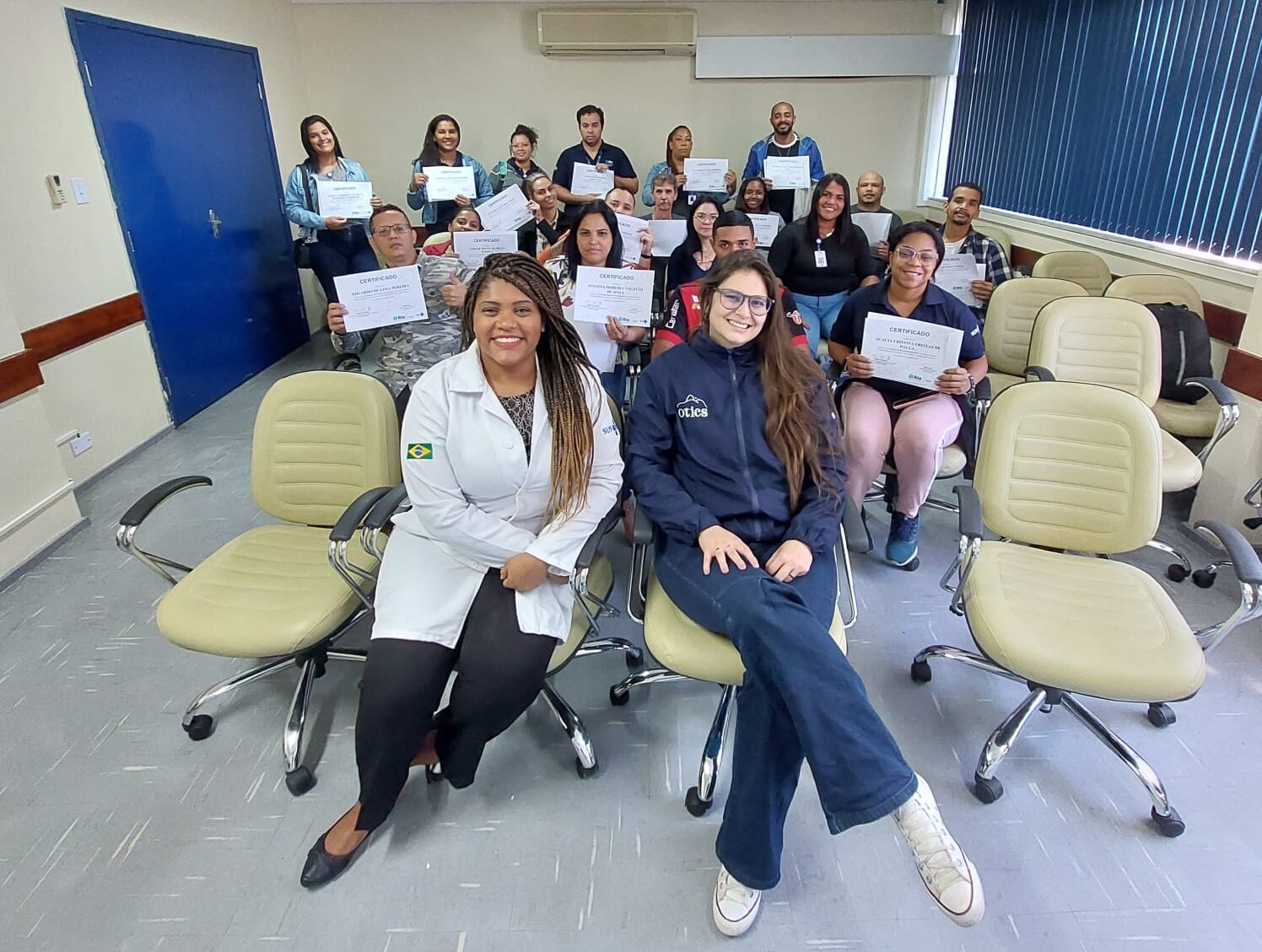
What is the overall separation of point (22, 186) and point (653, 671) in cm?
351

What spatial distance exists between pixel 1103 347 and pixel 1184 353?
0.47m

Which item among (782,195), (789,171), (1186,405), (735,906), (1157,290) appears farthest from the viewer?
(782,195)

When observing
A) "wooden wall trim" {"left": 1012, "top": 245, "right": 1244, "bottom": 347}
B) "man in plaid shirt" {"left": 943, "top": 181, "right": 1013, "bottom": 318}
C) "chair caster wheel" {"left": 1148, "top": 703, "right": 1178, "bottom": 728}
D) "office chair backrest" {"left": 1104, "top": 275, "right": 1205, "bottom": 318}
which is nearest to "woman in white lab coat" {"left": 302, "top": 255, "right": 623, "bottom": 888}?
"chair caster wheel" {"left": 1148, "top": 703, "right": 1178, "bottom": 728}

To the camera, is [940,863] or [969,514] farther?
[969,514]

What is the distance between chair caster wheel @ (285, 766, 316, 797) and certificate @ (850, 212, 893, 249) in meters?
4.06

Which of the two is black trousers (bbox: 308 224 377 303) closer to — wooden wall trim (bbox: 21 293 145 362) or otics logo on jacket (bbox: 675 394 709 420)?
wooden wall trim (bbox: 21 293 145 362)

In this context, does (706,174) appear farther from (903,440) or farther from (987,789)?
(987,789)

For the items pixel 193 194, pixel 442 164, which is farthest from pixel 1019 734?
pixel 193 194

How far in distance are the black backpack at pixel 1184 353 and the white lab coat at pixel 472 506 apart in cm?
263

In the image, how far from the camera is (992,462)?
2.09 meters

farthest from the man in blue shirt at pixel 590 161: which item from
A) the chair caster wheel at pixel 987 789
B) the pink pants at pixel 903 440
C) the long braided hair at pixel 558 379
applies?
the chair caster wheel at pixel 987 789

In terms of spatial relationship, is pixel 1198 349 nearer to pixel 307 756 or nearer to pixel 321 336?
pixel 307 756

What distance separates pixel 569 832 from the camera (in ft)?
5.78

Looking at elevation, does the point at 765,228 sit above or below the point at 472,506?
above
